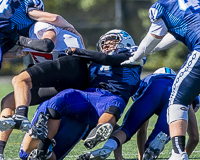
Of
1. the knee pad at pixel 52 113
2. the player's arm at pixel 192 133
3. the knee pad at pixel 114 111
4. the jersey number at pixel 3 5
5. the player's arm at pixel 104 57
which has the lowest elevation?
the player's arm at pixel 192 133

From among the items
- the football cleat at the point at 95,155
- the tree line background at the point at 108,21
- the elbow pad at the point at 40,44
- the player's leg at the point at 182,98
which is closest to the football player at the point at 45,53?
the elbow pad at the point at 40,44

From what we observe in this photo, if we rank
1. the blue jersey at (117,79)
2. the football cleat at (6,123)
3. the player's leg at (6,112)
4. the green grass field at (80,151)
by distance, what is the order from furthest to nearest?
the green grass field at (80,151)
the player's leg at (6,112)
the blue jersey at (117,79)
the football cleat at (6,123)

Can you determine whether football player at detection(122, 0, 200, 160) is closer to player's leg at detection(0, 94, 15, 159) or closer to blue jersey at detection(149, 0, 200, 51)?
blue jersey at detection(149, 0, 200, 51)

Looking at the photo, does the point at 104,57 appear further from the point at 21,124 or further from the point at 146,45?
the point at 21,124

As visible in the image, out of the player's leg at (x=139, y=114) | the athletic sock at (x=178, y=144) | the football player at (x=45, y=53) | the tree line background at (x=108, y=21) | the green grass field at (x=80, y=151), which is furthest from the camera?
the tree line background at (x=108, y=21)

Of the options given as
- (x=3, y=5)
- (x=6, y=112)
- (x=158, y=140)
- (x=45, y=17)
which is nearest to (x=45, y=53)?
(x=45, y=17)

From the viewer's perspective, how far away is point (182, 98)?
378 cm

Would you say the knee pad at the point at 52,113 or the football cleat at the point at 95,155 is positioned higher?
the knee pad at the point at 52,113

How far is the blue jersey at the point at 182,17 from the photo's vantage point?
3.84 meters

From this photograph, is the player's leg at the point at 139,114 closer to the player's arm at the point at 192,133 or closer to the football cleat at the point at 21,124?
the player's arm at the point at 192,133

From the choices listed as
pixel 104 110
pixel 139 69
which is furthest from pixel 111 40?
pixel 104 110

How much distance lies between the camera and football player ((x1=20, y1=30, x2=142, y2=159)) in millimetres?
4039

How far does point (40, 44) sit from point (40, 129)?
0.93m

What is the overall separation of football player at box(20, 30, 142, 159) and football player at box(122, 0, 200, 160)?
0.52 m
